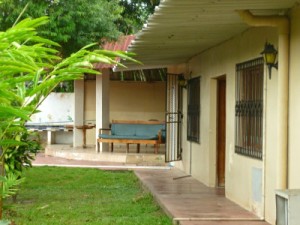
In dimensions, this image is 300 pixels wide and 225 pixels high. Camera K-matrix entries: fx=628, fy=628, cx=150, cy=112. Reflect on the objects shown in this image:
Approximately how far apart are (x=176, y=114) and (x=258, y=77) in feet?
20.9

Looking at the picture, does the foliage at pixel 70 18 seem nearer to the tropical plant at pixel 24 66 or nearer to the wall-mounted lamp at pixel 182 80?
the wall-mounted lamp at pixel 182 80

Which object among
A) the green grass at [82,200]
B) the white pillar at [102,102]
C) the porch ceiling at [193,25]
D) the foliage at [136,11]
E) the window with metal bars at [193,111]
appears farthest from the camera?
the foliage at [136,11]

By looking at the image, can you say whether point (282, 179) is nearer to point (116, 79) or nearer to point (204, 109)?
point (204, 109)

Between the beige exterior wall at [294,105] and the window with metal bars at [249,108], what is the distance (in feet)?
3.61

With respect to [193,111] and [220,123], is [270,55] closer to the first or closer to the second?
[220,123]

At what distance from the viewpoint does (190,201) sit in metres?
9.13

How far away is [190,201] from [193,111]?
3.92 meters

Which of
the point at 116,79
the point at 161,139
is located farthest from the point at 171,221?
the point at 116,79

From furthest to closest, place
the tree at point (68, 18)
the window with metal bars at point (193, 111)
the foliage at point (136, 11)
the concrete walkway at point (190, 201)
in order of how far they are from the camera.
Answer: the foliage at point (136, 11) → the window with metal bars at point (193, 111) → the tree at point (68, 18) → the concrete walkway at point (190, 201)

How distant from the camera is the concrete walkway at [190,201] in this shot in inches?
299

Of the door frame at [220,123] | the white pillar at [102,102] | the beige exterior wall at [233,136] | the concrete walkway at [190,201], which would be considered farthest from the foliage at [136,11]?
the door frame at [220,123]

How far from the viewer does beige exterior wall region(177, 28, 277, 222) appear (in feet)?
24.1

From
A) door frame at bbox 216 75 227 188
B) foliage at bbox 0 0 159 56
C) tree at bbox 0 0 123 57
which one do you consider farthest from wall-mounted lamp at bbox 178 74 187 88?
door frame at bbox 216 75 227 188

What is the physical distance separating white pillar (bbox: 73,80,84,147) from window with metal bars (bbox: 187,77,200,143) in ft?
22.7
